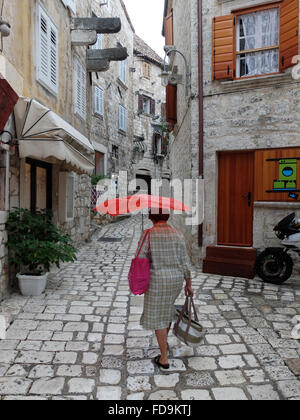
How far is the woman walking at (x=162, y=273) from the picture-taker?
2.94 m

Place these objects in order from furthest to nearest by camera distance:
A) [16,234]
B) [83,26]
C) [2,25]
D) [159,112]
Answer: [159,112]
[83,26]
[16,234]
[2,25]

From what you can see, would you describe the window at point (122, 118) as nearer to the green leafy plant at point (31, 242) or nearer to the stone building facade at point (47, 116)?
the stone building facade at point (47, 116)

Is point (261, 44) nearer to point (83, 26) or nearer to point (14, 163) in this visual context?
point (83, 26)

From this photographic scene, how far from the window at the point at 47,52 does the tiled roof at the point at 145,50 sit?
54.3ft

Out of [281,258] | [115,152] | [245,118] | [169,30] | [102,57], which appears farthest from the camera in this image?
[115,152]

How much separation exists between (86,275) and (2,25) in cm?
443

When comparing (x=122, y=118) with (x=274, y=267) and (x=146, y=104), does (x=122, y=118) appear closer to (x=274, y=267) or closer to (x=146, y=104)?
(x=146, y=104)

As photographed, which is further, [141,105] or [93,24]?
[141,105]

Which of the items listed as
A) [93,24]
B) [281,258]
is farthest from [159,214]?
[93,24]

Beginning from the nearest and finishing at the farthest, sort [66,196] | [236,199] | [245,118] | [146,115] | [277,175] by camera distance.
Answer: [277,175] → [245,118] → [236,199] → [66,196] → [146,115]

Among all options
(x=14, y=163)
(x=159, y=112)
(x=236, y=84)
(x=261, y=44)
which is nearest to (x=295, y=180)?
(x=236, y=84)

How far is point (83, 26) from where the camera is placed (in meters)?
8.37

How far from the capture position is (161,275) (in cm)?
294

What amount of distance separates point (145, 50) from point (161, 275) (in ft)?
77.9
